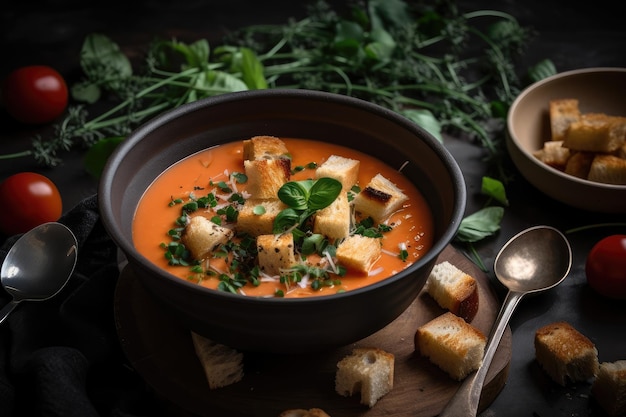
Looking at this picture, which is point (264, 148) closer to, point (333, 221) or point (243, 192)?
point (243, 192)

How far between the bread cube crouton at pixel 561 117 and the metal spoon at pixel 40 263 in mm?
2216

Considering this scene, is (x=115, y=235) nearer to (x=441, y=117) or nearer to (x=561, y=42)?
(x=441, y=117)

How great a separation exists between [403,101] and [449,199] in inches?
58.2

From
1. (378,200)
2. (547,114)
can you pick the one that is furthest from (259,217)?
(547,114)

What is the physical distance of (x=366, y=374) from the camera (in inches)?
94.8

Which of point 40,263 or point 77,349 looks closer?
point 77,349

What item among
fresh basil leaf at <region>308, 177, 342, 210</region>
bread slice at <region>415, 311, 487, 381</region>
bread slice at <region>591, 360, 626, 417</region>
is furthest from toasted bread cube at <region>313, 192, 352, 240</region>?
bread slice at <region>591, 360, 626, 417</region>

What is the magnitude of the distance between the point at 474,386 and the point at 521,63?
251 centimetres

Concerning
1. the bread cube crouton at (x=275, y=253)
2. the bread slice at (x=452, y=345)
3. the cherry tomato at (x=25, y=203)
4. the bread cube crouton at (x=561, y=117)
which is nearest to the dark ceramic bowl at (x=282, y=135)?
the bread slice at (x=452, y=345)

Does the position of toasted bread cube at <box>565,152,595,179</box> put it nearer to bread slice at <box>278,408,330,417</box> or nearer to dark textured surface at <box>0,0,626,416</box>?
dark textured surface at <box>0,0,626,416</box>

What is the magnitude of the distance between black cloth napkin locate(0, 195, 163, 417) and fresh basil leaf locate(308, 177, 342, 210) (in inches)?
32.5

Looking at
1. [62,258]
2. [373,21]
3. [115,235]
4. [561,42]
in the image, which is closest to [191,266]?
[115,235]

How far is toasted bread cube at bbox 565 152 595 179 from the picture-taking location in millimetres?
3553

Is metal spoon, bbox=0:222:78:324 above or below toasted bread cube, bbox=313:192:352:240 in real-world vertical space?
below
